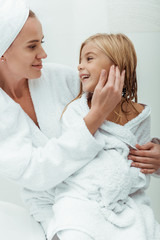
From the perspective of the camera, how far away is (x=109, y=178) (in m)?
1.24

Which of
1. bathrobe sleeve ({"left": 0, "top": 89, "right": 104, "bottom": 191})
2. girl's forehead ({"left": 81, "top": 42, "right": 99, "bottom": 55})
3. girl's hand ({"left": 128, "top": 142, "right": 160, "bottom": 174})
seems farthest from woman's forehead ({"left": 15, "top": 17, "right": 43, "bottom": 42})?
girl's hand ({"left": 128, "top": 142, "right": 160, "bottom": 174})

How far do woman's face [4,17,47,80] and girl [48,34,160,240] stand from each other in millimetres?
184

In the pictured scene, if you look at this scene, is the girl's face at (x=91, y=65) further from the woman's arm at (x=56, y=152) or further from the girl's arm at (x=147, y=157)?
the girl's arm at (x=147, y=157)

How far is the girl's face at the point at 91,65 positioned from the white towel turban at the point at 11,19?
0.89 feet

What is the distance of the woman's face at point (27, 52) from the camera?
1.36m

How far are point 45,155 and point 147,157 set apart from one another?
41 centimetres

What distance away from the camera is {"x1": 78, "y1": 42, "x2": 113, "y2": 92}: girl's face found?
1358 mm

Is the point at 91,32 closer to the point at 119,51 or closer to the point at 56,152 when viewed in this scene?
the point at 119,51

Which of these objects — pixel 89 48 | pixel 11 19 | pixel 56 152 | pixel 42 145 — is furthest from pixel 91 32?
pixel 56 152

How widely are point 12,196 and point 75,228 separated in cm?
114

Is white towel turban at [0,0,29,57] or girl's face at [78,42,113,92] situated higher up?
white towel turban at [0,0,29,57]

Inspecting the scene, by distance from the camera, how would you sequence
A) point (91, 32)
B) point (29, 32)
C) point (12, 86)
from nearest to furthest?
point (29, 32) → point (12, 86) → point (91, 32)

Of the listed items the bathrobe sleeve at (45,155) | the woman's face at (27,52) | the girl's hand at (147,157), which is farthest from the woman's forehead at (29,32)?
the girl's hand at (147,157)

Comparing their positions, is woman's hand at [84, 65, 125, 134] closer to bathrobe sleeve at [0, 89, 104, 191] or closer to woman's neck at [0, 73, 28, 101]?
bathrobe sleeve at [0, 89, 104, 191]
